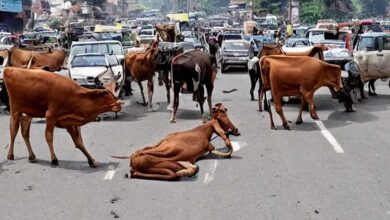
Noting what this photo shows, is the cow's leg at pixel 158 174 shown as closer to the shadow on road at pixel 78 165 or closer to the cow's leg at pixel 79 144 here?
the shadow on road at pixel 78 165

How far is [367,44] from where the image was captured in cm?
2211

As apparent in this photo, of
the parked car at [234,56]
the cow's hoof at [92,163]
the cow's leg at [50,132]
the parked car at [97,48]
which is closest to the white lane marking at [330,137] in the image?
the cow's hoof at [92,163]

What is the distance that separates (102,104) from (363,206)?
15.2ft

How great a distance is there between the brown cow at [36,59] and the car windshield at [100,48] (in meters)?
0.76

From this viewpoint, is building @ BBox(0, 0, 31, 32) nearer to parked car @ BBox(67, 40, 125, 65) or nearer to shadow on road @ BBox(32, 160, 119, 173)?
parked car @ BBox(67, 40, 125, 65)

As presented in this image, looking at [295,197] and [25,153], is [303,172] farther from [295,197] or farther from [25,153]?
[25,153]

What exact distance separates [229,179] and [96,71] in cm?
953

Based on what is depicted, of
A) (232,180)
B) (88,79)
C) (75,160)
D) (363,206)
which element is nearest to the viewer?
(363,206)

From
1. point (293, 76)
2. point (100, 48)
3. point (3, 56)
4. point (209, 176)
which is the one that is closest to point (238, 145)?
point (293, 76)

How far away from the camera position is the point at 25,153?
1245 cm

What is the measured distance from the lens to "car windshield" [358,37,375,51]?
2181 centimetres

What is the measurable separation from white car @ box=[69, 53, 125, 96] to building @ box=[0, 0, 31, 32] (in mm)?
43801

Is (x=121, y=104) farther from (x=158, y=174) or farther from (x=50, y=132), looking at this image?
(x=158, y=174)

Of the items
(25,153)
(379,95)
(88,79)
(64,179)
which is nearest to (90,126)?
(88,79)
